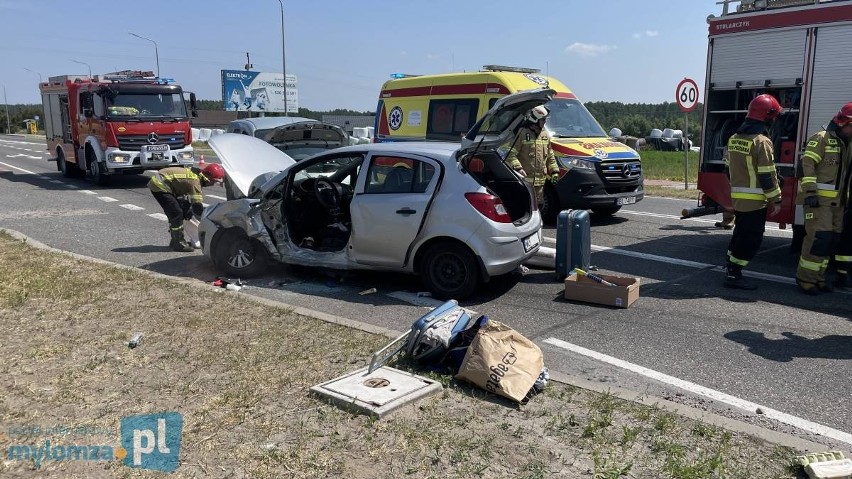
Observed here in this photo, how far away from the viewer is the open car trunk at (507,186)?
7.18 meters

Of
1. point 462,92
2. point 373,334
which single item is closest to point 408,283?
point 373,334

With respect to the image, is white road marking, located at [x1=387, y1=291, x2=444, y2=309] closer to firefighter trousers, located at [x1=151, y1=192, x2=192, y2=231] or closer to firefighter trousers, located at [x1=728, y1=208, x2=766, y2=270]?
firefighter trousers, located at [x1=728, y1=208, x2=766, y2=270]

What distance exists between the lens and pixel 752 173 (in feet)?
23.0

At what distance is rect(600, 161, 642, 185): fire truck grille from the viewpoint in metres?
11.3

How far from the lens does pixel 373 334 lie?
5.44 meters

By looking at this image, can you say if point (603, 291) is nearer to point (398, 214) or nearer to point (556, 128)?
point (398, 214)

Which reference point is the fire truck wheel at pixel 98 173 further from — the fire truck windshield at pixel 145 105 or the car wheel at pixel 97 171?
the fire truck windshield at pixel 145 105

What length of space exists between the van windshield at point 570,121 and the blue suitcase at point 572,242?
4.44 meters

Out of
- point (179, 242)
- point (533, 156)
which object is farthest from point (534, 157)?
point (179, 242)

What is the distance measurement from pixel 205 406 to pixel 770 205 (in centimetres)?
578

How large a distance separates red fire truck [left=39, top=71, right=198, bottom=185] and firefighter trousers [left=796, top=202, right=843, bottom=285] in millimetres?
14923

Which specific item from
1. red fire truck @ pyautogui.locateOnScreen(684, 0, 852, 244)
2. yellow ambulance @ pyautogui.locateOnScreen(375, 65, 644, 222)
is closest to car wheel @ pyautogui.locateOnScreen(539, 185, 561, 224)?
yellow ambulance @ pyautogui.locateOnScreen(375, 65, 644, 222)

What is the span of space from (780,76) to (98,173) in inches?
622

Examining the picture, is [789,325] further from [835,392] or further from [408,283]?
[408,283]
